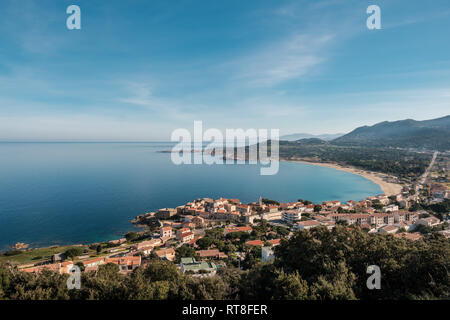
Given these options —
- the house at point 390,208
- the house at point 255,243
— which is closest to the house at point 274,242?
the house at point 255,243

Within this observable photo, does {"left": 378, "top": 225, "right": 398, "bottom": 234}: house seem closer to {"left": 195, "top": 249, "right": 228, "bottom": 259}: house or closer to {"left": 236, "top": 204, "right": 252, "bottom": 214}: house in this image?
{"left": 236, "top": 204, "right": 252, "bottom": 214}: house

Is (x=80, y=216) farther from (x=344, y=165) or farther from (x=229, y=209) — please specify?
(x=344, y=165)

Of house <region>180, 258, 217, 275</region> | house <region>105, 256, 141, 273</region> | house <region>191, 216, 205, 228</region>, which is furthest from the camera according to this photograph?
house <region>191, 216, 205, 228</region>

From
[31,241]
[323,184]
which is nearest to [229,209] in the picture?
[31,241]

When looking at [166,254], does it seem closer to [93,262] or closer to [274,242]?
[93,262]

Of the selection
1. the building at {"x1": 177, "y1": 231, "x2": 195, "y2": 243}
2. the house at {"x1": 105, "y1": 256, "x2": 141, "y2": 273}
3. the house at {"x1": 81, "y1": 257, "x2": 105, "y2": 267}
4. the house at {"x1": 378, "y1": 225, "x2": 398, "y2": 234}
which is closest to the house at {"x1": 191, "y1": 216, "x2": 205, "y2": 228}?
the building at {"x1": 177, "y1": 231, "x2": 195, "y2": 243}

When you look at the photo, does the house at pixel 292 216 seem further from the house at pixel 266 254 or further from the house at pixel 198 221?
the house at pixel 266 254
